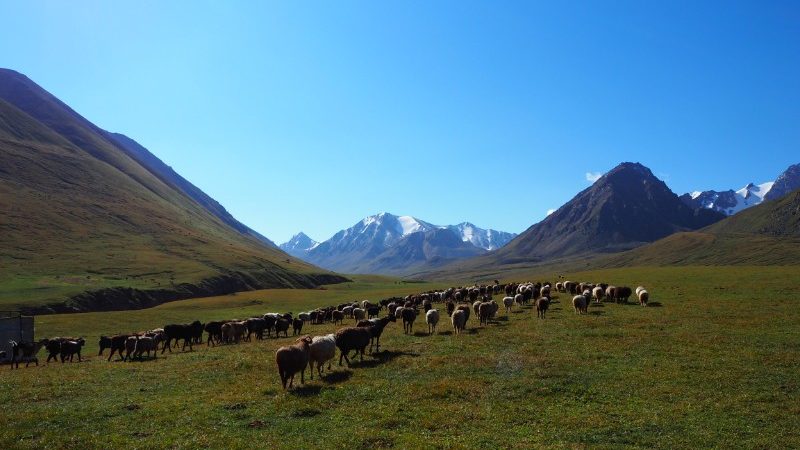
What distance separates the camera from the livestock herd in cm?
2280

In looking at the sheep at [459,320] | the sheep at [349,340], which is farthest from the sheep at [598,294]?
the sheep at [349,340]

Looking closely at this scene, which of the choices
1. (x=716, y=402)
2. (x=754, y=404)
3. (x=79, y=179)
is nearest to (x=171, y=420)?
(x=716, y=402)

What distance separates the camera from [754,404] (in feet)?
56.1

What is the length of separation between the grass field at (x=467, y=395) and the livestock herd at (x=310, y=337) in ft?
3.84

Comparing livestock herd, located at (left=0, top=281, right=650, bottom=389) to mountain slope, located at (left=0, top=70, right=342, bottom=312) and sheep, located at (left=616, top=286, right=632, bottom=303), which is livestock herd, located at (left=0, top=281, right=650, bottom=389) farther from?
mountain slope, located at (left=0, top=70, right=342, bottom=312)

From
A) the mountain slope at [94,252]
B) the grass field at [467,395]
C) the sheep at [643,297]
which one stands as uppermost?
the mountain slope at [94,252]

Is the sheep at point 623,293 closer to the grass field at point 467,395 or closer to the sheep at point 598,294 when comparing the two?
the sheep at point 598,294

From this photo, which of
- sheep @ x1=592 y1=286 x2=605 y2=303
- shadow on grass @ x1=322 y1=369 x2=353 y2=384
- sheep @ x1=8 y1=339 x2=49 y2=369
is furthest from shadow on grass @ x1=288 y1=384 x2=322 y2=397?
sheep @ x1=592 y1=286 x2=605 y2=303

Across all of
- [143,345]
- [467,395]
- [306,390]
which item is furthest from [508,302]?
[143,345]

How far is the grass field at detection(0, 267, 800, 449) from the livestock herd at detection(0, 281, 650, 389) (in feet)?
3.84

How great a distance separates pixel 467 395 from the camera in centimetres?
1884

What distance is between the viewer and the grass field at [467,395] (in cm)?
1480

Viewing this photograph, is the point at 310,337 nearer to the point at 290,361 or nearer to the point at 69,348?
the point at 290,361

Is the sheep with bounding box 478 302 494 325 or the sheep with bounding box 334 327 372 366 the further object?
the sheep with bounding box 478 302 494 325
